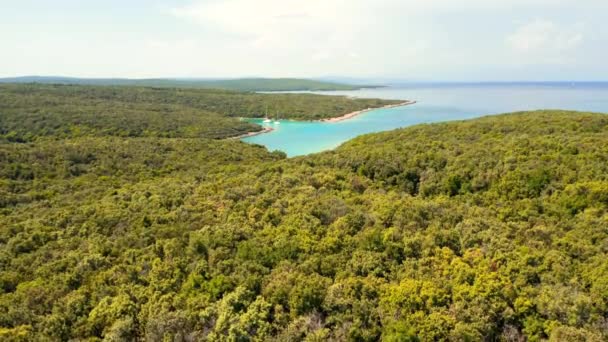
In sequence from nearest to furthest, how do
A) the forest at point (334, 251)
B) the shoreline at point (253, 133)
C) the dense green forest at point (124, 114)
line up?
the forest at point (334, 251) → the dense green forest at point (124, 114) → the shoreline at point (253, 133)

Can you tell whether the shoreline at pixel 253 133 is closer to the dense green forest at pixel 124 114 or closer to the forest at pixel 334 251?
the dense green forest at pixel 124 114

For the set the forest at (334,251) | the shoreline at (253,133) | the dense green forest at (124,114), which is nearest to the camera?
the forest at (334,251)

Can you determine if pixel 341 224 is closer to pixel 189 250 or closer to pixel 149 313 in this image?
pixel 189 250

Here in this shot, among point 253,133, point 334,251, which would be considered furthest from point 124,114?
point 334,251

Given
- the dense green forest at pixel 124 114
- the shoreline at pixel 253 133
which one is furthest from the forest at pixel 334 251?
the shoreline at pixel 253 133

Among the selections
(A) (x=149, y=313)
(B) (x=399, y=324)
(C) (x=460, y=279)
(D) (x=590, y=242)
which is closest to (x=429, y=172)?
(D) (x=590, y=242)

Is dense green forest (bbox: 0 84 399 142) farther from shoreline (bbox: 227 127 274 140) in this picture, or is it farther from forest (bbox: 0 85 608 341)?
forest (bbox: 0 85 608 341)
